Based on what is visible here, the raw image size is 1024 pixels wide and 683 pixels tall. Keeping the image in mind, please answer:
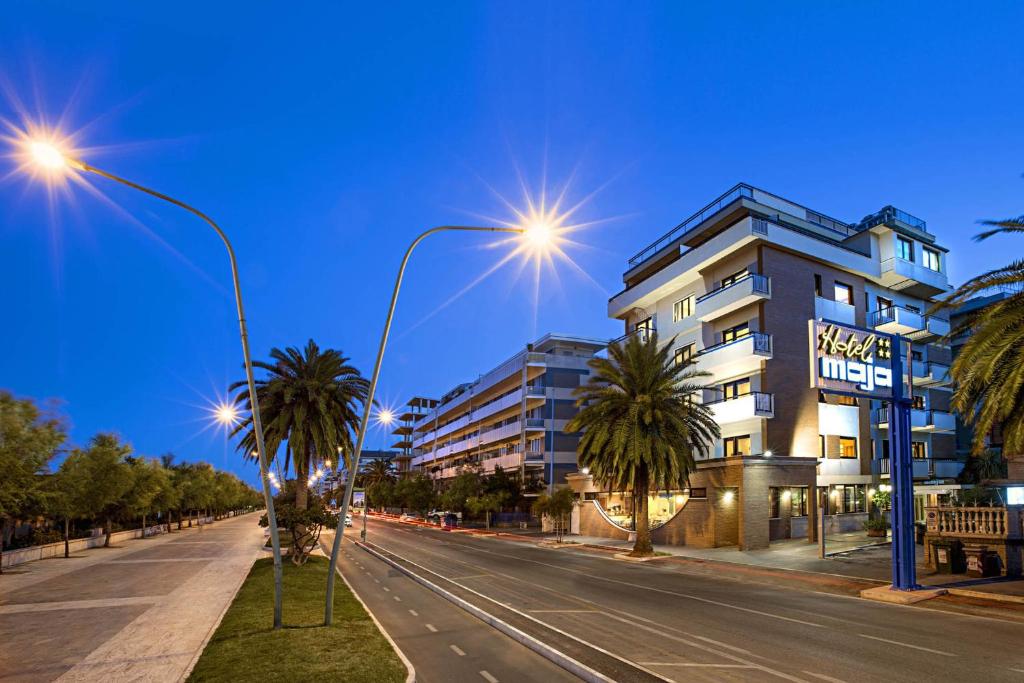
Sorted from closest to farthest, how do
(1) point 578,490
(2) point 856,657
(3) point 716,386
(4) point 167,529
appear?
(2) point 856,657 < (3) point 716,386 < (1) point 578,490 < (4) point 167,529

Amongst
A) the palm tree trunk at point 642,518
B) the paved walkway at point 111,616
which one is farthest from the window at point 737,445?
the paved walkway at point 111,616

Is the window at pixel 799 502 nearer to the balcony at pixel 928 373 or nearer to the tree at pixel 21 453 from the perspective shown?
the balcony at pixel 928 373

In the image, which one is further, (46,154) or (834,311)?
(834,311)

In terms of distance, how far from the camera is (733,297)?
3916 cm

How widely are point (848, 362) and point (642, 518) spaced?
52.6 feet

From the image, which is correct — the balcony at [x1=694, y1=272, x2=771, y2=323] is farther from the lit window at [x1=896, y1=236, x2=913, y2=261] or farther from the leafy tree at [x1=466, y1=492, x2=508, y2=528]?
the leafy tree at [x1=466, y1=492, x2=508, y2=528]

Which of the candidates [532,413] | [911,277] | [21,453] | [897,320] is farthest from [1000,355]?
[532,413]

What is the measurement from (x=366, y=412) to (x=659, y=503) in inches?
1243

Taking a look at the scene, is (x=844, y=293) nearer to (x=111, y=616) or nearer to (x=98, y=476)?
(x=111, y=616)

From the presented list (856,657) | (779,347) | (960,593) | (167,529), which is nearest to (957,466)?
(779,347)

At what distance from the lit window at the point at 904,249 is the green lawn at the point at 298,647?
41468mm

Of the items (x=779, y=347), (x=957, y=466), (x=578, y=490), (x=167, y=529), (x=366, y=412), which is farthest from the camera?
(x=167, y=529)

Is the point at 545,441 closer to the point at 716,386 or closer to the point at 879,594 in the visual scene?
the point at 716,386

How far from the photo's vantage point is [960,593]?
62.3ft
